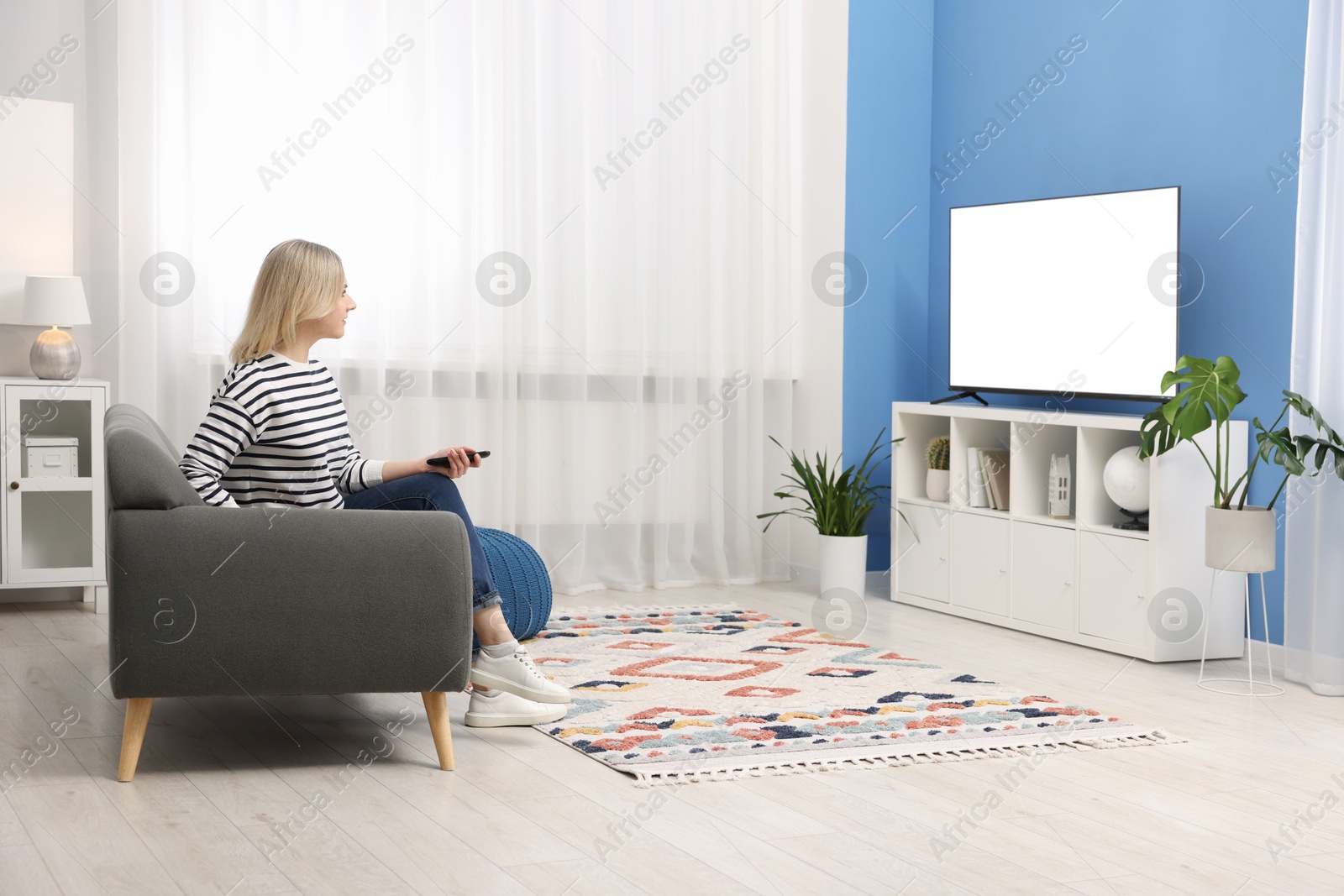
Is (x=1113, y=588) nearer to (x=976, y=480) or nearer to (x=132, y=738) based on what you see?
(x=976, y=480)

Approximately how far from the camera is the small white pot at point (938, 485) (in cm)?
467

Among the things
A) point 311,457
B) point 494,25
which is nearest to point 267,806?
point 311,457

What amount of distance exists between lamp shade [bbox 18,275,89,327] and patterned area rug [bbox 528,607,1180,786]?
5.88 ft

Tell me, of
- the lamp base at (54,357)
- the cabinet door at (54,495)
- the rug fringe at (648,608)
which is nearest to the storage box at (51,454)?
the cabinet door at (54,495)

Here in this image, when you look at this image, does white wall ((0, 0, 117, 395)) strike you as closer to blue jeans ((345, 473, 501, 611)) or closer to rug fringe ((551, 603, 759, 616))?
rug fringe ((551, 603, 759, 616))

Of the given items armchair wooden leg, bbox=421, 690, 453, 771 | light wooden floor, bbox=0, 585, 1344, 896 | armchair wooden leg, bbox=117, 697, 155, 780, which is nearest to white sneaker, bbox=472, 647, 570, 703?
light wooden floor, bbox=0, 585, 1344, 896

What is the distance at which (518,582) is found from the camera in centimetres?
383

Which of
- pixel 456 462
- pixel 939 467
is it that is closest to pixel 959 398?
pixel 939 467

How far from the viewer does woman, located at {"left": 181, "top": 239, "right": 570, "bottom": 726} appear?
8.91 ft

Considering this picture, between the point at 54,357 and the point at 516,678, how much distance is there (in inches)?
85.4

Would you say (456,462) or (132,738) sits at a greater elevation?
(456,462)

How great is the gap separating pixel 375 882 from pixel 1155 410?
8.20 ft

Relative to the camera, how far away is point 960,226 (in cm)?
473

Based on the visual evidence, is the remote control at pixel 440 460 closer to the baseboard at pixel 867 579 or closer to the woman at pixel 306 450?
the woman at pixel 306 450
